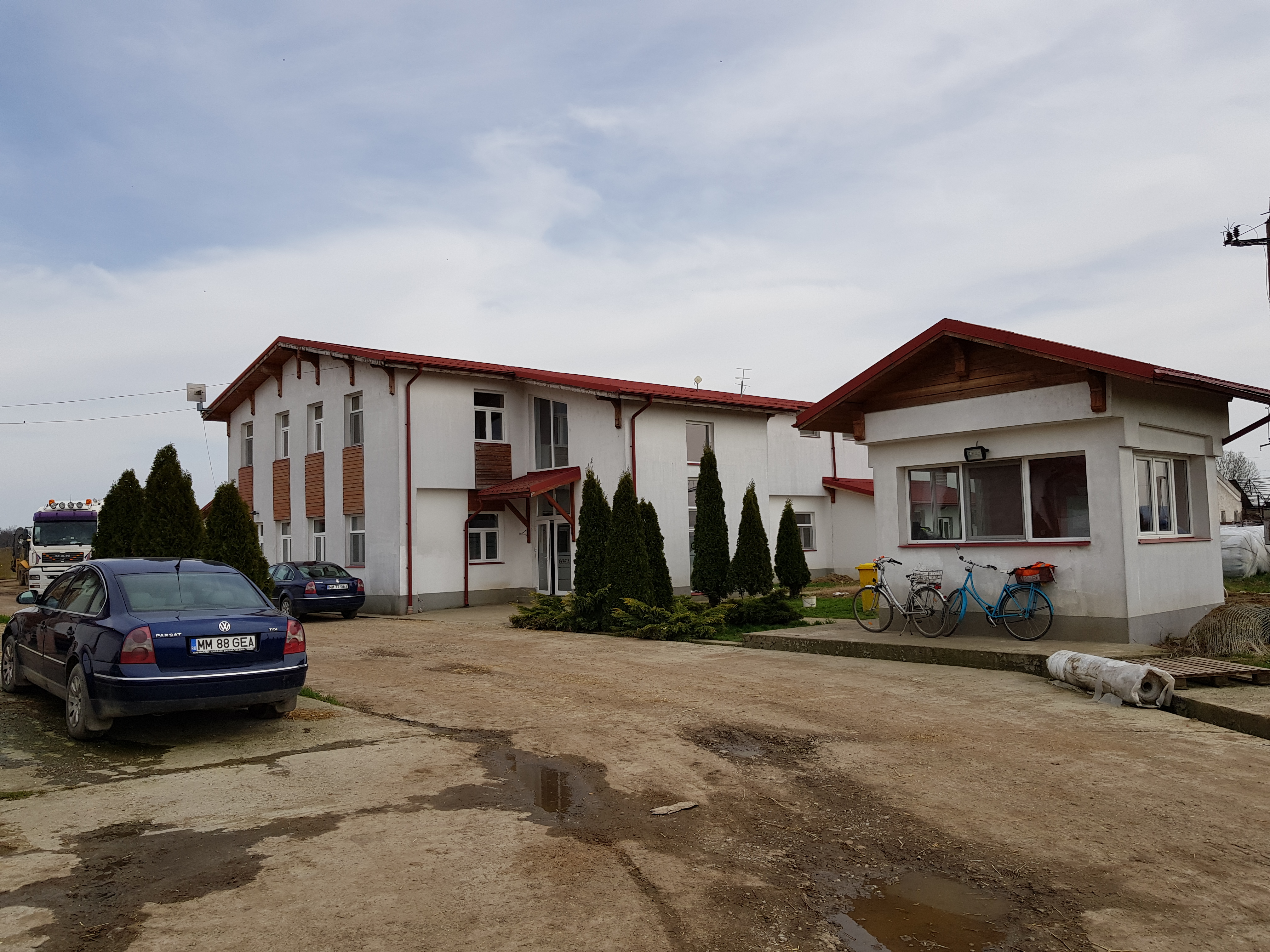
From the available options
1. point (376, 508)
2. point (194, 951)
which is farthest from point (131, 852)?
point (376, 508)

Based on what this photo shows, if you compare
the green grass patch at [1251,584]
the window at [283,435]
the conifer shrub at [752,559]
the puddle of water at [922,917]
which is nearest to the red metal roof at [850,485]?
the green grass patch at [1251,584]

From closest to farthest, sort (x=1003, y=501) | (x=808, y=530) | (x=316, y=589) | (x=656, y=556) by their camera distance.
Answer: (x=1003, y=501) → (x=656, y=556) → (x=316, y=589) → (x=808, y=530)

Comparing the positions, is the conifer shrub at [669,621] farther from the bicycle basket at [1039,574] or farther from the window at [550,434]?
the window at [550,434]

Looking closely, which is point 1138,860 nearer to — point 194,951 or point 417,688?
A: point 194,951

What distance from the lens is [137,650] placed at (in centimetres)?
730

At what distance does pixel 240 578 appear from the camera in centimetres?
886

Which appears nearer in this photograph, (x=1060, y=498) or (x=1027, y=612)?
(x=1027, y=612)

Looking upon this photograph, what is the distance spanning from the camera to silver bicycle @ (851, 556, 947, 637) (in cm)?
1380

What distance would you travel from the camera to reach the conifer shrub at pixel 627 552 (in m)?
18.6

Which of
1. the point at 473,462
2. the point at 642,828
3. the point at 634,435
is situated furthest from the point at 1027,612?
the point at 473,462

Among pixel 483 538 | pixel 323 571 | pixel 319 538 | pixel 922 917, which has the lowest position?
pixel 922 917

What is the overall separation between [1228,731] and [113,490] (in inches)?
708

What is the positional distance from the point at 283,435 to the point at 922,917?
93.7ft

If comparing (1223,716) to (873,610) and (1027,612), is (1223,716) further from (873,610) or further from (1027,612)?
(873,610)
